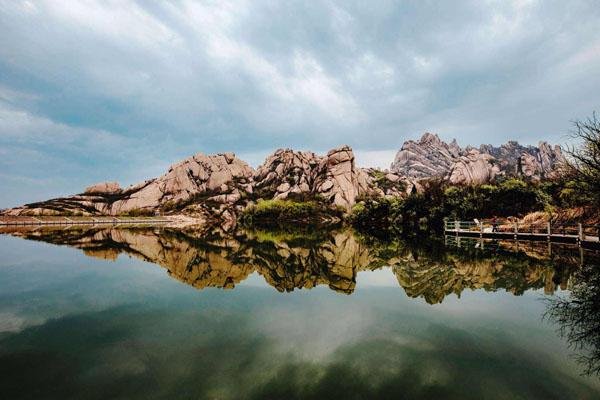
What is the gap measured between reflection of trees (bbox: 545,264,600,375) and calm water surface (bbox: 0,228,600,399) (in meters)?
0.08

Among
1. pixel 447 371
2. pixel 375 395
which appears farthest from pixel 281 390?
pixel 447 371

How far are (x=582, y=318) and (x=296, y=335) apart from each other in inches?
389

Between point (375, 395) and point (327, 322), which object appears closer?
point (375, 395)

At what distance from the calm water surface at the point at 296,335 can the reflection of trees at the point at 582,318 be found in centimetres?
8

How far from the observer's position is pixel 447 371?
8039 mm

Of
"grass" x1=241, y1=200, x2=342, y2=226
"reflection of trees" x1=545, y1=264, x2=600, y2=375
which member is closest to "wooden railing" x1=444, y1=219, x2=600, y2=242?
"reflection of trees" x1=545, y1=264, x2=600, y2=375

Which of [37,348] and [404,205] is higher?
[404,205]

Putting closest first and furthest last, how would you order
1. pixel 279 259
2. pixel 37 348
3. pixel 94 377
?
pixel 94 377
pixel 37 348
pixel 279 259

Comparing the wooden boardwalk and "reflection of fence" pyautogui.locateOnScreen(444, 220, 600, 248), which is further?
the wooden boardwalk

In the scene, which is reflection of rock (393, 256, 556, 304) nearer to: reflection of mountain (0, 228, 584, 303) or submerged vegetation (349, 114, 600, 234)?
reflection of mountain (0, 228, 584, 303)

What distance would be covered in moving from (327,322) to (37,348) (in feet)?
28.9

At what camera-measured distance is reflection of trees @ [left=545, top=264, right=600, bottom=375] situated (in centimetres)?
883

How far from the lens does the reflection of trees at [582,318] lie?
29.0 feet

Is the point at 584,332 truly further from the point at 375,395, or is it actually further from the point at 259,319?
the point at 259,319
